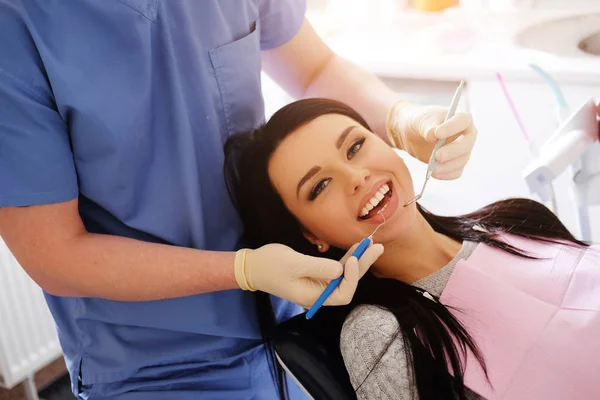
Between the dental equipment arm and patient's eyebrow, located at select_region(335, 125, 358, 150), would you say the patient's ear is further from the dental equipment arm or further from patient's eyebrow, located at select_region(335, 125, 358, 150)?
the dental equipment arm

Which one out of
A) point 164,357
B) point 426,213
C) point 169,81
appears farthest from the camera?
point 426,213

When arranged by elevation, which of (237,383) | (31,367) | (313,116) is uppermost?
(313,116)

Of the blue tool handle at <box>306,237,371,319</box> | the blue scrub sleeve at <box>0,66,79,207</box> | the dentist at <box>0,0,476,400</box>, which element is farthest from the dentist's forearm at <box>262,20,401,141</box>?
the blue scrub sleeve at <box>0,66,79,207</box>

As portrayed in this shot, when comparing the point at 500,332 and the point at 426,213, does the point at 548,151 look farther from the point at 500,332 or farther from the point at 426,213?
the point at 500,332

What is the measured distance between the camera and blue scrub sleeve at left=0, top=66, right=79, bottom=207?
0.87 meters

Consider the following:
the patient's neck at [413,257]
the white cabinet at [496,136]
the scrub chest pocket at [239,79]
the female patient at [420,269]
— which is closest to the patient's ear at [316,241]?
the female patient at [420,269]

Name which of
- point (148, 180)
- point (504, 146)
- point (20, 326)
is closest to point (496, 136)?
point (504, 146)

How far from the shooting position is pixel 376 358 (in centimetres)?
97

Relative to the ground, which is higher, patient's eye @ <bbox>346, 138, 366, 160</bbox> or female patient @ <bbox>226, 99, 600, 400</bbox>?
patient's eye @ <bbox>346, 138, 366, 160</bbox>

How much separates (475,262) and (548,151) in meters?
0.29

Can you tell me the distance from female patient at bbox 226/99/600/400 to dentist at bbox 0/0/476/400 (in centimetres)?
8

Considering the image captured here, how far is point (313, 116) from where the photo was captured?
1.14 metres

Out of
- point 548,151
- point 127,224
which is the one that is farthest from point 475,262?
point 127,224

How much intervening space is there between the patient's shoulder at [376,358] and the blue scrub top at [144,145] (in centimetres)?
27
